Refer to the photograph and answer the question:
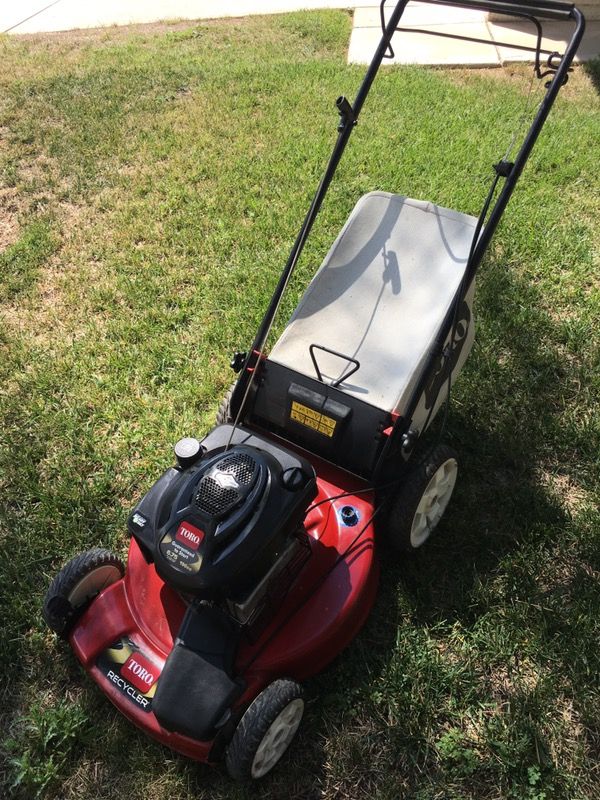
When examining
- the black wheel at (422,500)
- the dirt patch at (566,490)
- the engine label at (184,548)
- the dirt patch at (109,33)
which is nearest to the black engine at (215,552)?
the engine label at (184,548)

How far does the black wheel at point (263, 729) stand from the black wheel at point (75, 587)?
62 cm

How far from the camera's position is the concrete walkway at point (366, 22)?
5.83 metres

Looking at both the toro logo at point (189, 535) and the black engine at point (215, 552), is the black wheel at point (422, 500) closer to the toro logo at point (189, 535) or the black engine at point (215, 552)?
the black engine at point (215, 552)

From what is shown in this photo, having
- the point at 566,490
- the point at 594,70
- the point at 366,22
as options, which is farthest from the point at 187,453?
the point at 366,22

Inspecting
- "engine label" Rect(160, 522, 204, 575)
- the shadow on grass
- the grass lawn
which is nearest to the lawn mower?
"engine label" Rect(160, 522, 204, 575)

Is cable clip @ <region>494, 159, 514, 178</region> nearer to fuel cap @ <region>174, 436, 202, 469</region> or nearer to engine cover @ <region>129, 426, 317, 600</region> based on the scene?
engine cover @ <region>129, 426, 317, 600</region>

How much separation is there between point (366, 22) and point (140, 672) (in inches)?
256

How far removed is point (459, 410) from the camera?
2852mm

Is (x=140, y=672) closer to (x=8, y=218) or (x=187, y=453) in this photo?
(x=187, y=453)

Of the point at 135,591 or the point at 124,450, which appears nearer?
the point at 135,591

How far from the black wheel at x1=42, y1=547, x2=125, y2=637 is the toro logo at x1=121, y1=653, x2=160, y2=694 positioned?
0.24 m

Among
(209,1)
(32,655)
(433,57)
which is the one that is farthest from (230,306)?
(209,1)

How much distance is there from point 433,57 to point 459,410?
4218 mm

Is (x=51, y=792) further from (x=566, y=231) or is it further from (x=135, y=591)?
(x=566, y=231)
